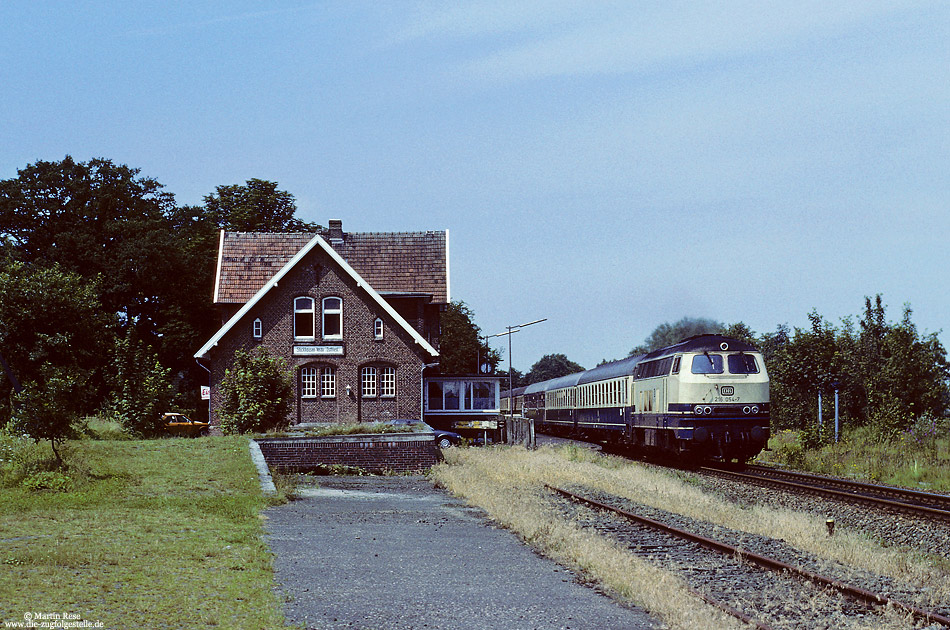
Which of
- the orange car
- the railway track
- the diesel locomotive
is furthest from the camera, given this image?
the orange car

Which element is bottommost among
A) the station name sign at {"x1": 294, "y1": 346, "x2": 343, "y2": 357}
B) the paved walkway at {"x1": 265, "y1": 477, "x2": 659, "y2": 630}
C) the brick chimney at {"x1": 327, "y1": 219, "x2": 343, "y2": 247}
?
the paved walkway at {"x1": 265, "y1": 477, "x2": 659, "y2": 630}

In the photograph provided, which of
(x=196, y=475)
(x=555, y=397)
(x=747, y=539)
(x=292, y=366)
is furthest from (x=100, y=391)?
(x=747, y=539)

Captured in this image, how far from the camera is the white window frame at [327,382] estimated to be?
40.2m

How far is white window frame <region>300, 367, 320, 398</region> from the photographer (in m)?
40.1

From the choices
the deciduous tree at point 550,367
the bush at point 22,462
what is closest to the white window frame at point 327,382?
the bush at point 22,462

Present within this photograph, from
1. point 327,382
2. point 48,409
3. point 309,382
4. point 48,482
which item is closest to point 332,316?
point 327,382

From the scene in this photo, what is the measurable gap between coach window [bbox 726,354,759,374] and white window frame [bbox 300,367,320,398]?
19251 mm

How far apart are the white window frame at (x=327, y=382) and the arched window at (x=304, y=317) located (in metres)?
1.63

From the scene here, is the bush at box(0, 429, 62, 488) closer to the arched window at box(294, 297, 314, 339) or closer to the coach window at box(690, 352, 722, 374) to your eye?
the coach window at box(690, 352, 722, 374)

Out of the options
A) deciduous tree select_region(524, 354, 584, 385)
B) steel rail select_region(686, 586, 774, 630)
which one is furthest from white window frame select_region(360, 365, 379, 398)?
deciduous tree select_region(524, 354, 584, 385)

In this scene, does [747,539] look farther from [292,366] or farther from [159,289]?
[159,289]

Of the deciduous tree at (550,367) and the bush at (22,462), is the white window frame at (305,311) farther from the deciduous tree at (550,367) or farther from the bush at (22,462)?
the deciduous tree at (550,367)

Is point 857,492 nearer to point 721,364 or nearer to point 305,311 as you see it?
point 721,364

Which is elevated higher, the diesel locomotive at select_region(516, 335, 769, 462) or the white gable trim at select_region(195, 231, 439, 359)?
the white gable trim at select_region(195, 231, 439, 359)
